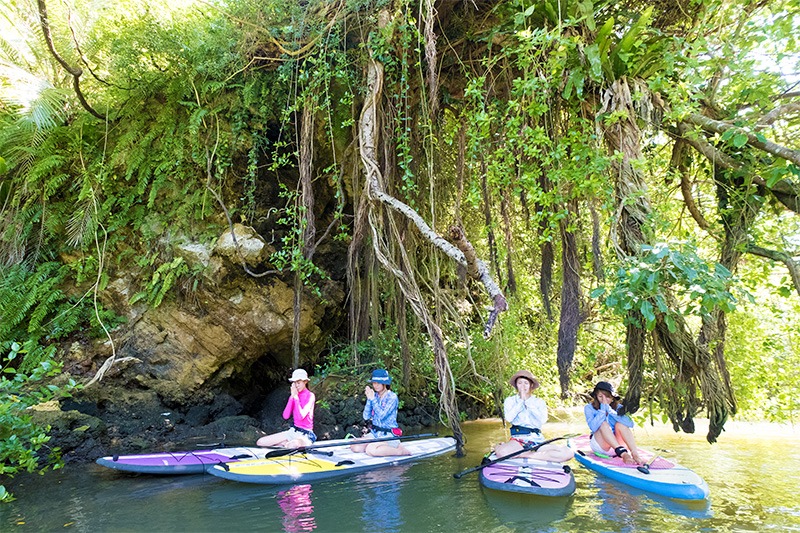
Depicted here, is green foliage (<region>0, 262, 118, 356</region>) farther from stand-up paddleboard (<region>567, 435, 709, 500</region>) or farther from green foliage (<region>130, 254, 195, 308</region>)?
stand-up paddleboard (<region>567, 435, 709, 500</region>)

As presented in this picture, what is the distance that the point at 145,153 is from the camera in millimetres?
8133

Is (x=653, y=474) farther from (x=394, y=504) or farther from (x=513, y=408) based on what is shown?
(x=394, y=504)

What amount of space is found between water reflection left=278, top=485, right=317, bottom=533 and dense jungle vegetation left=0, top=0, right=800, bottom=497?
1.75 m

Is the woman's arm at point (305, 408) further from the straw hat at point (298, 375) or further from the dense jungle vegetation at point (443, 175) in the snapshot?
the dense jungle vegetation at point (443, 175)

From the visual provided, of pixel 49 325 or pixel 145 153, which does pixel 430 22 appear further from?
pixel 49 325

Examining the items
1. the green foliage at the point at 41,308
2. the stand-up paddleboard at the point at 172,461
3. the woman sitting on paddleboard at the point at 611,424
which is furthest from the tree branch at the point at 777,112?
the green foliage at the point at 41,308

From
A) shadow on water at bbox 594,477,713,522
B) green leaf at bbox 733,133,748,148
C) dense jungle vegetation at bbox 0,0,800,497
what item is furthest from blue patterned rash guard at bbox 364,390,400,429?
green leaf at bbox 733,133,748,148

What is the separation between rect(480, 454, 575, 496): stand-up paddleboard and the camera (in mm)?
4902

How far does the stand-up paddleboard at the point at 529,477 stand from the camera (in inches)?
193

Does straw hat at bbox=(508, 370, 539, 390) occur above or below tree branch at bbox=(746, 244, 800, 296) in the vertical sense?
below

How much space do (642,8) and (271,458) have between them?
6.51m

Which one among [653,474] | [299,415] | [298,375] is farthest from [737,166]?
[299,415]

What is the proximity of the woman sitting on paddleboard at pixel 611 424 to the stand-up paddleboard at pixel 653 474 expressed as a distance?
123mm

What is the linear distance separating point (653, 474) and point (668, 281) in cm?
219
